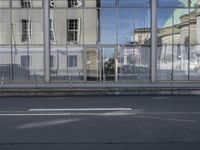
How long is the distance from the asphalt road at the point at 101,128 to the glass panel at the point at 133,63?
630 inches

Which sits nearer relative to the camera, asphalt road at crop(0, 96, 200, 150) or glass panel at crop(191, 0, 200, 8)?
asphalt road at crop(0, 96, 200, 150)

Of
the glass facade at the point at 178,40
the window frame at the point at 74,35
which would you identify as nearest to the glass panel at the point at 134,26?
the glass facade at the point at 178,40

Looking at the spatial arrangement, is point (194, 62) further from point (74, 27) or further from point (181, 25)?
point (74, 27)

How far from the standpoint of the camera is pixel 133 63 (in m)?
32.9

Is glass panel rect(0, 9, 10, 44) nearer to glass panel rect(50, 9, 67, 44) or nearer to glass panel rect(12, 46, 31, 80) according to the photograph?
glass panel rect(12, 46, 31, 80)

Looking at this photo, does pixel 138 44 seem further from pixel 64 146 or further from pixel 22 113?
pixel 64 146

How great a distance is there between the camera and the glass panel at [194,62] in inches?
1294

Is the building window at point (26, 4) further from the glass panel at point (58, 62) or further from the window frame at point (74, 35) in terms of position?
the glass panel at point (58, 62)

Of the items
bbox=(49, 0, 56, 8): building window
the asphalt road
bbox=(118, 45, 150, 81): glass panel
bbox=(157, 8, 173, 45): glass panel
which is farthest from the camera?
bbox=(49, 0, 56, 8): building window

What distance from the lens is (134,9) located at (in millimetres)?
32688

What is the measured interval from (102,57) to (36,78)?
4.77m

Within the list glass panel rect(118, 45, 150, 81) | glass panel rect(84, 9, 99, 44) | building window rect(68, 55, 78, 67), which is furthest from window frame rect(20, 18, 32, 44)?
glass panel rect(118, 45, 150, 81)

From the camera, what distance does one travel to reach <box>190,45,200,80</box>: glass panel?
108 feet

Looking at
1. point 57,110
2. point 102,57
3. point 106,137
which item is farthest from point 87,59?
point 106,137
